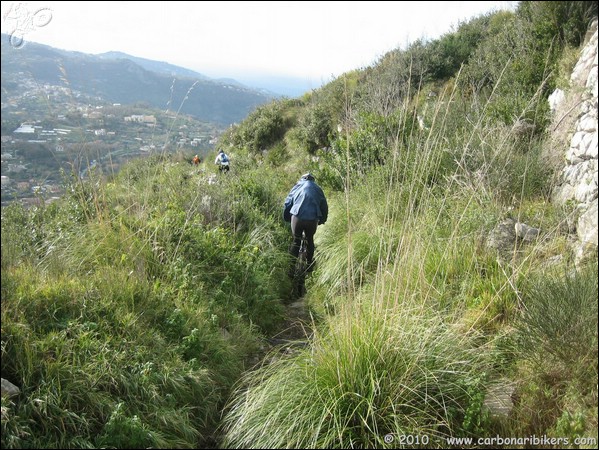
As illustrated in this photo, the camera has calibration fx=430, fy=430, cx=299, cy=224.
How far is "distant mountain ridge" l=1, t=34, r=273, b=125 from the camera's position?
4.14 m

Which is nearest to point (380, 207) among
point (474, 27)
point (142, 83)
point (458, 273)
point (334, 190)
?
point (458, 273)

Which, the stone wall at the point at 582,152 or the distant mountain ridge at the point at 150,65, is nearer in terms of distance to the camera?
Answer: the stone wall at the point at 582,152

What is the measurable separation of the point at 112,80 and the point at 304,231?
8.10 meters

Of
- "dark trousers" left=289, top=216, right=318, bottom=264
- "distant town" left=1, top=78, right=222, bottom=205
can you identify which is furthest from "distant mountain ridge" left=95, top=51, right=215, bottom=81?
"dark trousers" left=289, top=216, right=318, bottom=264

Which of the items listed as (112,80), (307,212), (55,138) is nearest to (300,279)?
(307,212)

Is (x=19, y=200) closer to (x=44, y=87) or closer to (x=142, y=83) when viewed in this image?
(x=44, y=87)

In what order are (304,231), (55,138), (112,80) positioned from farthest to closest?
(112,80) → (304,231) → (55,138)

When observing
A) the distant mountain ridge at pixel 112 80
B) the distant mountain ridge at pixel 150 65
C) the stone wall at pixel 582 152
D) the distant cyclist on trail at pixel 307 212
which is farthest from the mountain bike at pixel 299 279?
the distant mountain ridge at pixel 150 65

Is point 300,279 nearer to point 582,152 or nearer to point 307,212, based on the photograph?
point 307,212

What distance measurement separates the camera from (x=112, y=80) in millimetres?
11570

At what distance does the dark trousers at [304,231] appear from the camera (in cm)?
659

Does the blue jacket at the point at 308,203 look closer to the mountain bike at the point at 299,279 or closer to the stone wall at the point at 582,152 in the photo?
the mountain bike at the point at 299,279

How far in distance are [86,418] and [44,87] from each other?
11.0 ft

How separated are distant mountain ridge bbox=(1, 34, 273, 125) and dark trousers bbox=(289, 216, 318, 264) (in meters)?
2.38
